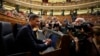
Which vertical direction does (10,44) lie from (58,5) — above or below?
above

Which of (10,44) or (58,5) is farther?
(58,5)

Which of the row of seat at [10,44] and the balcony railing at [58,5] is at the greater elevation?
the row of seat at [10,44]

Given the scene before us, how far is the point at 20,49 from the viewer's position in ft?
5.98

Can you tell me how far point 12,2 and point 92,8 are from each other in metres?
9.93

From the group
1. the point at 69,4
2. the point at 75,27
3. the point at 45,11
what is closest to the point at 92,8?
the point at 69,4

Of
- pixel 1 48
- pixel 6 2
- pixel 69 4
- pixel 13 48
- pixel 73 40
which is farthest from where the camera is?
pixel 69 4

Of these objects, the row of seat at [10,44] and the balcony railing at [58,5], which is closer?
the row of seat at [10,44]

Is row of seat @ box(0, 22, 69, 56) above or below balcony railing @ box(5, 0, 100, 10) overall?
above

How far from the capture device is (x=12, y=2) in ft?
57.3

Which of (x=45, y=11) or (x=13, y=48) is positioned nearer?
(x=13, y=48)

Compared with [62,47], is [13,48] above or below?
above

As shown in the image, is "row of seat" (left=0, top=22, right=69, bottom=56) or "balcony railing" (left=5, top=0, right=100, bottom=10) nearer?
"row of seat" (left=0, top=22, right=69, bottom=56)

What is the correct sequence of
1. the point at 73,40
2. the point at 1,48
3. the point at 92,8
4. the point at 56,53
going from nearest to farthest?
the point at 1,48 → the point at 56,53 → the point at 73,40 → the point at 92,8

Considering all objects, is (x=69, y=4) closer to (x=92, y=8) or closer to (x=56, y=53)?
(x=92, y=8)
